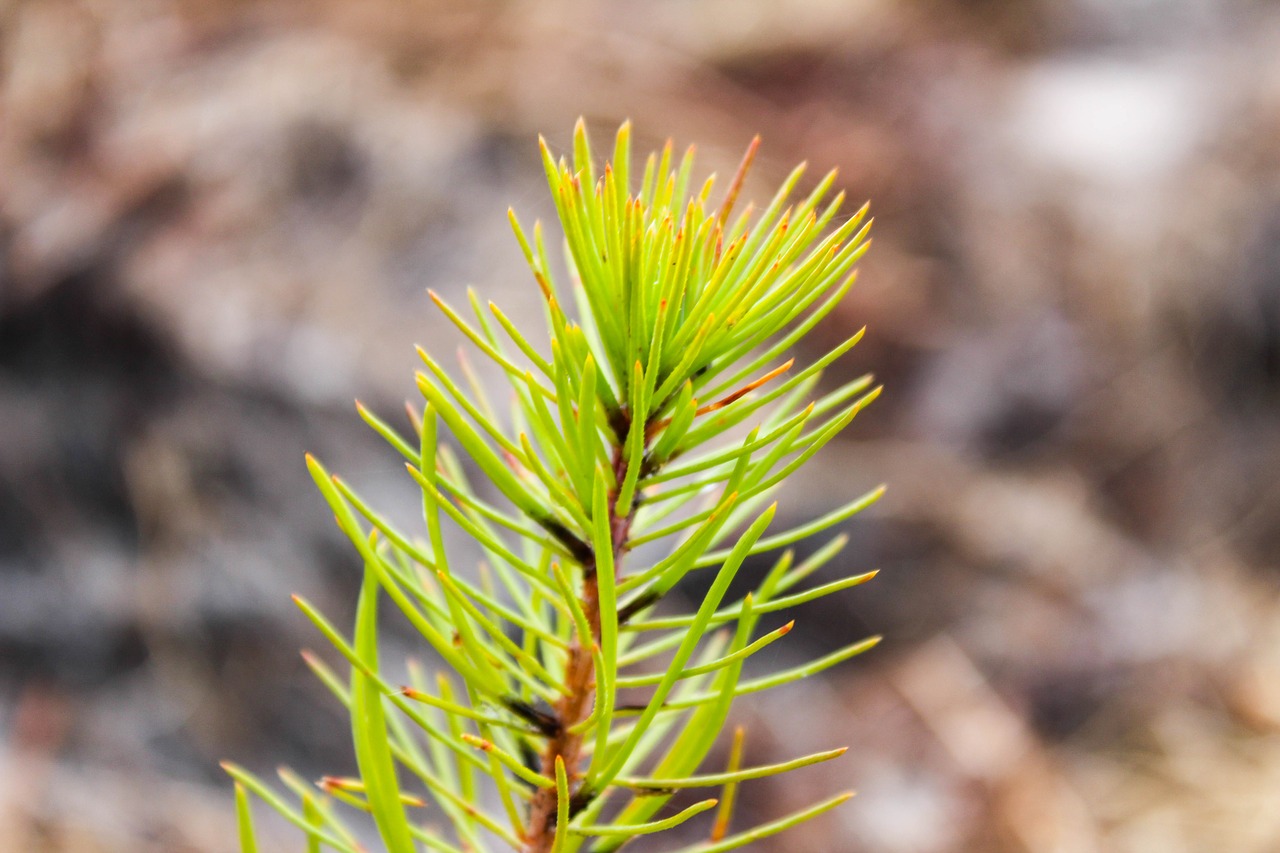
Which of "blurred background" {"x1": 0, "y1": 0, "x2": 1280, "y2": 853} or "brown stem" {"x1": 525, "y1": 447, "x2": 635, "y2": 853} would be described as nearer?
"brown stem" {"x1": 525, "y1": 447, "x2": 635, "y2": 853}

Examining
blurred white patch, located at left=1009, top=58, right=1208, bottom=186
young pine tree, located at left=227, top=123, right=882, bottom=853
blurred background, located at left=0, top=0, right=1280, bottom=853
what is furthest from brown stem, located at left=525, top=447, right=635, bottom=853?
blurred white patch, located at left=1009, top=58, right=1208, bottom=186

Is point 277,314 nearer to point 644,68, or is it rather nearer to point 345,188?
point 345,188

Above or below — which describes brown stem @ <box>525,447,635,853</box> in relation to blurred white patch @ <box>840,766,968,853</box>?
above

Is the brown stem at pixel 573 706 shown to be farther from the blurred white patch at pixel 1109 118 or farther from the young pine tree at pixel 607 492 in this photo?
the blurred white patch at pixel 1109 118

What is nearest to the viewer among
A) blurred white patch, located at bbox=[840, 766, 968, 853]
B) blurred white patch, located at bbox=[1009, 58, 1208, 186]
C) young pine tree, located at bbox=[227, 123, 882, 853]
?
young pine tree, located at bbox=[227, 123, 882, 853]

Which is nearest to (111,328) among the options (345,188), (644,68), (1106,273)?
(345,188)

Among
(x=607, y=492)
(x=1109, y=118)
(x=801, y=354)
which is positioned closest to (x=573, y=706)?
(x=607, y=492)

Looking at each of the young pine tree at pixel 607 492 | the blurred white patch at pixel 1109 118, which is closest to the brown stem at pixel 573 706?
the young pine tree at pixel 607 492

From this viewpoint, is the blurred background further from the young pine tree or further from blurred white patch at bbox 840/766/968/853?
the young pine tree
